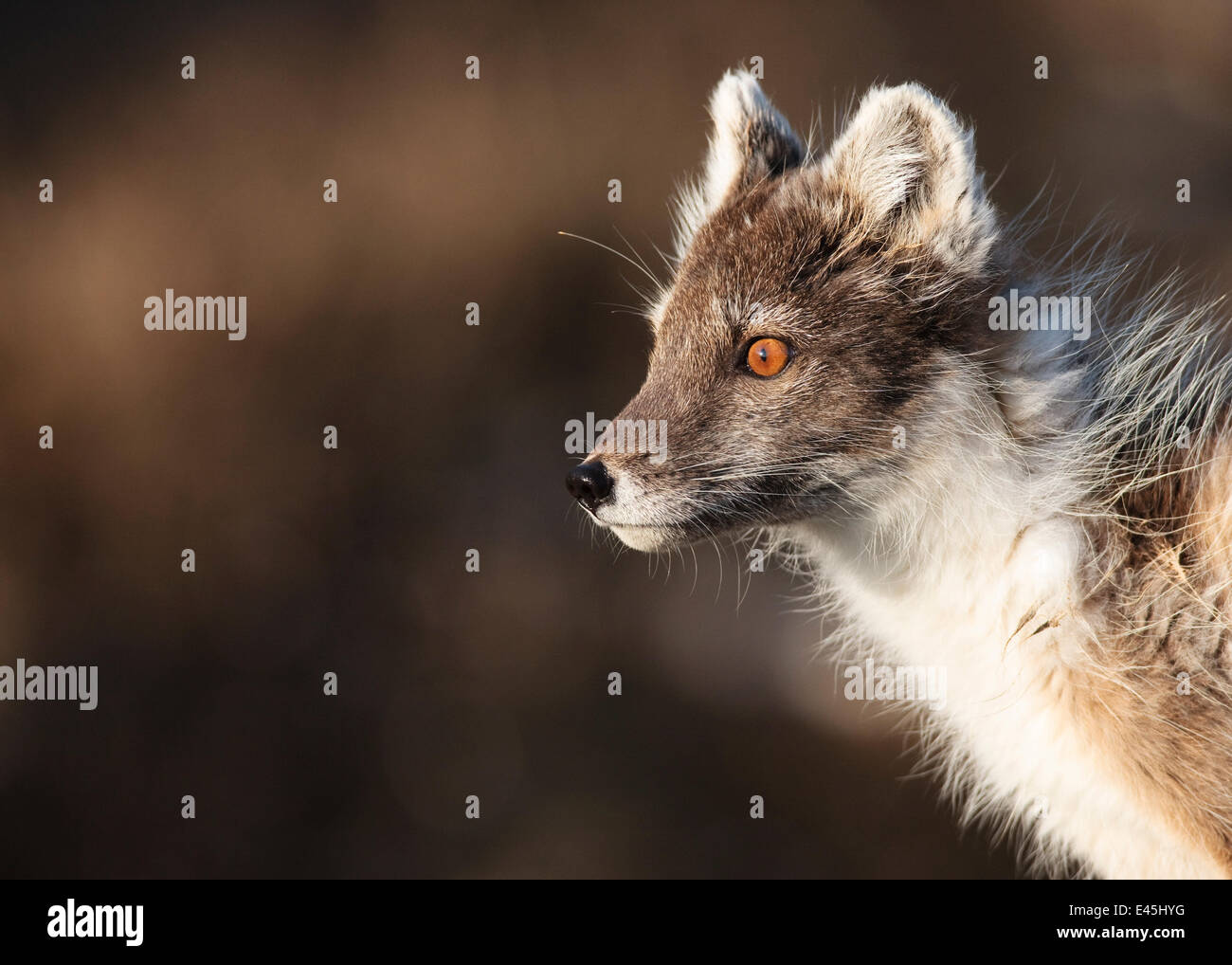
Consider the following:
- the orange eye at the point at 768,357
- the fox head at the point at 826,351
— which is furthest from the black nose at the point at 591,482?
the orange eye at the point at 768,357

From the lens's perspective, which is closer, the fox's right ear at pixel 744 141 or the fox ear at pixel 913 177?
the fox ear at pixel 913 177

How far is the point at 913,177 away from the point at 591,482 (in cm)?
100

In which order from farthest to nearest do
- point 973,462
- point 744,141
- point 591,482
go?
point 744,141 < point 973,462 < point 591,482

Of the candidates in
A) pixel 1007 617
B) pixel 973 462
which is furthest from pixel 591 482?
pixel 1007 617

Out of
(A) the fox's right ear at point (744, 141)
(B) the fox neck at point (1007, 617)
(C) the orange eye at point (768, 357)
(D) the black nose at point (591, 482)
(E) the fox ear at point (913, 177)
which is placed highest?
(A) the fox's right ear at point (744, 141)

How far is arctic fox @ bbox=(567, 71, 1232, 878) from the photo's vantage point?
2240 mm

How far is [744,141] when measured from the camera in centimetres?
283

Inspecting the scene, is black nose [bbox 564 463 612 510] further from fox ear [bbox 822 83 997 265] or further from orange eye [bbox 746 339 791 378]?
fox ear [bbox 822 83 997 265]

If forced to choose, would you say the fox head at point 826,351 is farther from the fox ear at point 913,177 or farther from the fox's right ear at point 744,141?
the fox's right ear at point 744,141

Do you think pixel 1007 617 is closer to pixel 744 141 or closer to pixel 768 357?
pixel 768 357

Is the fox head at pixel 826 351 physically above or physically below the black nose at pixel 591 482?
above

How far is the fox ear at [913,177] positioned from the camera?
7.45ft

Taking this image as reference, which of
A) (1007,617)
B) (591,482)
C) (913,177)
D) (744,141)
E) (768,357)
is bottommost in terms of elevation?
(1007,617)

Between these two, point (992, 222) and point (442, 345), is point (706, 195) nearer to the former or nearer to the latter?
point (992, 222)
